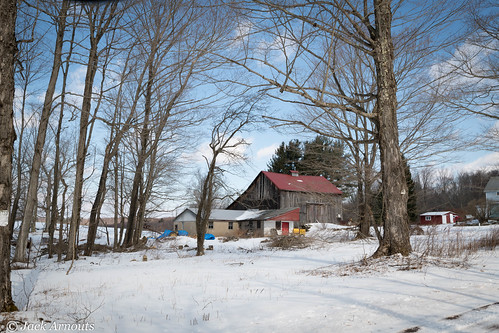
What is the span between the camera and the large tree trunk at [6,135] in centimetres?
417

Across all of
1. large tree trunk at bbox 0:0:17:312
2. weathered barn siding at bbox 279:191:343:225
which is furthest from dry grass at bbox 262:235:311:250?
weathered barn siding at bbox 279:191:343:225

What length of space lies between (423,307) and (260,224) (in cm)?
3476

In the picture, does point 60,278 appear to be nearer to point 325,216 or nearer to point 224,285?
point 224,285

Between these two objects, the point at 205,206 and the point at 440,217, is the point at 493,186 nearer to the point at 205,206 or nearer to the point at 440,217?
the point at 440,217

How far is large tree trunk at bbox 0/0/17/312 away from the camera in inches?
164

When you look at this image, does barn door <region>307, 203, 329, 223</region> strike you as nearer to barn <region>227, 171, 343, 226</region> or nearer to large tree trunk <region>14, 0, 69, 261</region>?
barn <region>227, 171, 343, 226</region>

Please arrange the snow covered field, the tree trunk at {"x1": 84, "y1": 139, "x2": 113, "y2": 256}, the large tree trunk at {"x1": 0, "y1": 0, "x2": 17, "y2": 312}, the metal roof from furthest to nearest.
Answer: the metal roof → the tree trunk at {"x1": 84, "y1": 139, "x2": 113, "y2": 256} → the large tree trunk at {"x1": 0, "y1": 0, "x2": 17, "y2": 312} → the snow covered field

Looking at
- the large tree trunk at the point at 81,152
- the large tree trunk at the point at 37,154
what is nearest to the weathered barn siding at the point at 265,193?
the large tree trunk at the point at 81,152

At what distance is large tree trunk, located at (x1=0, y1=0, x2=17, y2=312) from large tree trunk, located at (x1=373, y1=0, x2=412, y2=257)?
6.56m

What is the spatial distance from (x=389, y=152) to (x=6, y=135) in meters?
6.94

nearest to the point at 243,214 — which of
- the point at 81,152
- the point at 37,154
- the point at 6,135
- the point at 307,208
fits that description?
the point at 307,208

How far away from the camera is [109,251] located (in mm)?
18328

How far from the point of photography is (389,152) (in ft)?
25.8

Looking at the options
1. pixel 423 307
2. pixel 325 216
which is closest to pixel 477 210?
pixel 325 216
